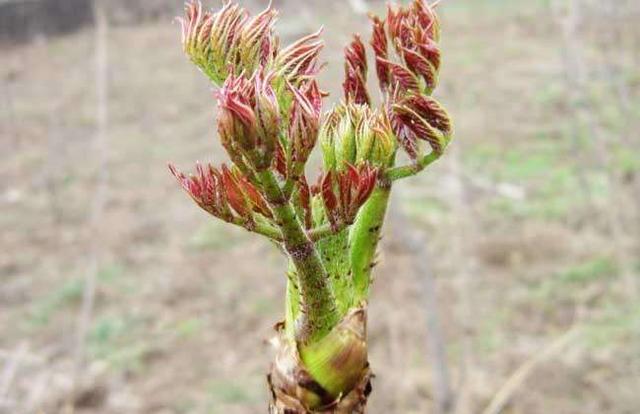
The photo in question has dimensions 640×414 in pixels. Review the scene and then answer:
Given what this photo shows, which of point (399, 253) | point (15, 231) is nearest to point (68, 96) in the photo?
point (15, 231)

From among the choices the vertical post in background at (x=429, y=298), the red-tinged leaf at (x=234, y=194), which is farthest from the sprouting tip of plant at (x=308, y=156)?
the vertical post in background at (x=429, y=298)

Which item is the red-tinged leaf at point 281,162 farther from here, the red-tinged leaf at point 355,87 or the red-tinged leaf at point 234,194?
the red-tinged leaf at point 355,87

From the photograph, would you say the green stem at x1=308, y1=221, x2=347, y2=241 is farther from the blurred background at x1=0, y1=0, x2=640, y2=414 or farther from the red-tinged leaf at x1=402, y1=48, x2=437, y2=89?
the blurred background at x1=0, y1=0, x2=640, y2=414

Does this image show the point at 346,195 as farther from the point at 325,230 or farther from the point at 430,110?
the point at 430,110

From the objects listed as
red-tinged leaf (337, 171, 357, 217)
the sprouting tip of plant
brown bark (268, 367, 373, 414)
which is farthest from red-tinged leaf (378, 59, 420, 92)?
brown bark (268, 367, 373, 414)

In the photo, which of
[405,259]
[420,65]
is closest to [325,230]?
[420,65]

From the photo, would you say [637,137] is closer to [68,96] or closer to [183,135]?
[183,135]

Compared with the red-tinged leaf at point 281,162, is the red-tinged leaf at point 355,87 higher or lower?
higher
